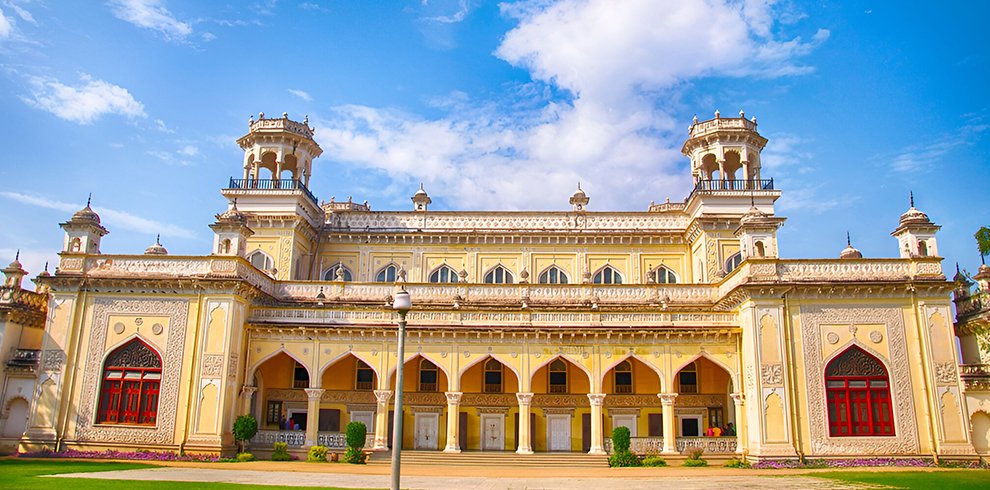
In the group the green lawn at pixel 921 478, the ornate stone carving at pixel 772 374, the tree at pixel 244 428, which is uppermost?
the ornate stone carving at pixel 772 374

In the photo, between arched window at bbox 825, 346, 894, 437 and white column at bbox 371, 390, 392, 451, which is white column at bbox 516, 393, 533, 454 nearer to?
white column at bbox 371, 390, 392, 451

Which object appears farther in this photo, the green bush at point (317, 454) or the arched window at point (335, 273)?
the arched window at point (335, 273)

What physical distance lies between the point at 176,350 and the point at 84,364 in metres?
3.73

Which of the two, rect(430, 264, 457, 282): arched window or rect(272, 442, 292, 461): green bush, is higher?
rect(430, 264, 457, 282): arched window

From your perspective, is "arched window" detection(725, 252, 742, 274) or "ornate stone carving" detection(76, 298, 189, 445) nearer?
"ornate stone carving" detection(76, 298, 189, 445)

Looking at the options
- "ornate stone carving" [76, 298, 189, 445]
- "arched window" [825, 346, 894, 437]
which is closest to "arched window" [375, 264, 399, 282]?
"ornate stone carving" [76, 298, 189, 445]

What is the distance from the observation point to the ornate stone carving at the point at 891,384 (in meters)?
27.4

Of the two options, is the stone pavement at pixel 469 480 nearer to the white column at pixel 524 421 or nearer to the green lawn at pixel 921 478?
the green lawn at pixel 921 478

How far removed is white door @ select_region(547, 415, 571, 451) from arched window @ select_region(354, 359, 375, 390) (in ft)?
26.5

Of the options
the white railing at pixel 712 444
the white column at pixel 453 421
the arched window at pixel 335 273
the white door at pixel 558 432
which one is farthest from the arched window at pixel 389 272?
the white railing at pixel 712 444

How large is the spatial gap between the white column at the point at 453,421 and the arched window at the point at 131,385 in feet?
37.1

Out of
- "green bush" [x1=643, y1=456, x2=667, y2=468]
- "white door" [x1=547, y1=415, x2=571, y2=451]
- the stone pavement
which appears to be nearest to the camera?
the stone pavement

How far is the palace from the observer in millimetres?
28062

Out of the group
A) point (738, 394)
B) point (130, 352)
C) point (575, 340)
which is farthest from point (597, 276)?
point (130, 352)
